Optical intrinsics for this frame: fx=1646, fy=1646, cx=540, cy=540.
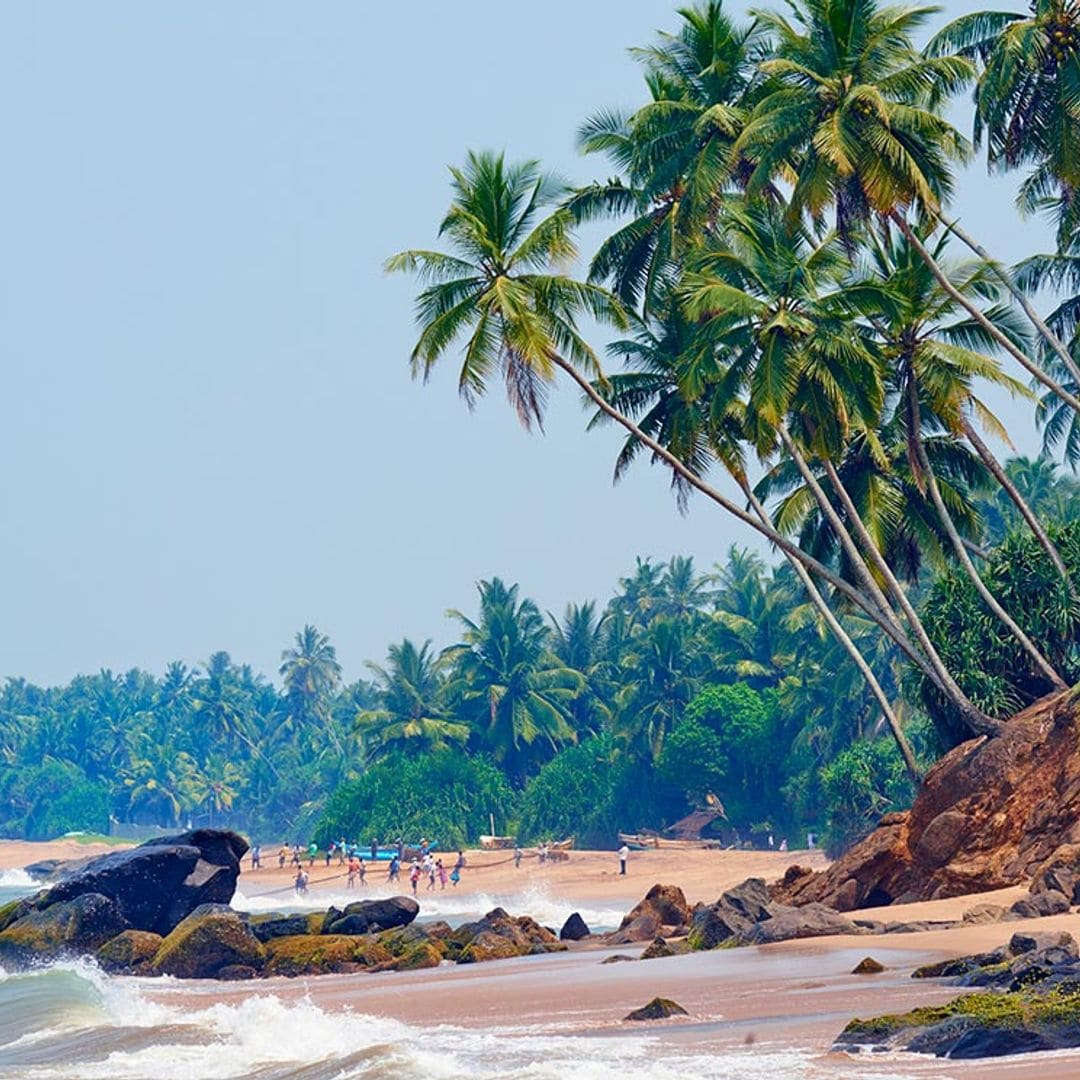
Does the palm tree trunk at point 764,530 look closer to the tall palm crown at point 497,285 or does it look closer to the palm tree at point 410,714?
the tall palm crown at point 497,285

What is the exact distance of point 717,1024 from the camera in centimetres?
1410

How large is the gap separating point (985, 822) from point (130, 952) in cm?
1454

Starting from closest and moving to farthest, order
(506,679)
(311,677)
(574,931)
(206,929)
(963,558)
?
1. (206,929)
2. (574,931)
3. (963,558)
4. (506,679)
5. (311,677)

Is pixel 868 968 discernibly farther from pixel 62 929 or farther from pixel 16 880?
pixel 16 880

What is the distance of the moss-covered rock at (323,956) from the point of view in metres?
26.2

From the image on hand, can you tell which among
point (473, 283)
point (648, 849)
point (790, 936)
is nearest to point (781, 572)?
point (648, 849)

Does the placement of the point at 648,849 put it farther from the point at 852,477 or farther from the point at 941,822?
the point at 941,822

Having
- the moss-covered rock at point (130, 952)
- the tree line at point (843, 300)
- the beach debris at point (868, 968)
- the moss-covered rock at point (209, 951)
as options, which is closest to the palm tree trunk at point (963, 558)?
the tree line at point (843, 300)

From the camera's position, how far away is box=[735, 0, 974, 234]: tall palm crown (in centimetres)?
2716

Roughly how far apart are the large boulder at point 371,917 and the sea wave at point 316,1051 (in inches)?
387

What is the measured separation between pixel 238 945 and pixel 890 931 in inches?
428

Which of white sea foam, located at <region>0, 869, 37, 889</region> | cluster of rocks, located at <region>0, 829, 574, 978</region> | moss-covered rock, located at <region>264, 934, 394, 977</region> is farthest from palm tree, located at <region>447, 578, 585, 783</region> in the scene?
moss-covered rock, located at <region>264, 934, 394, 977</region>

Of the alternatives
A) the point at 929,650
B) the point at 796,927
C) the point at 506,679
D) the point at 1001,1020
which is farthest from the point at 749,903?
the point at 506,679

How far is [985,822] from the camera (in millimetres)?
26281
